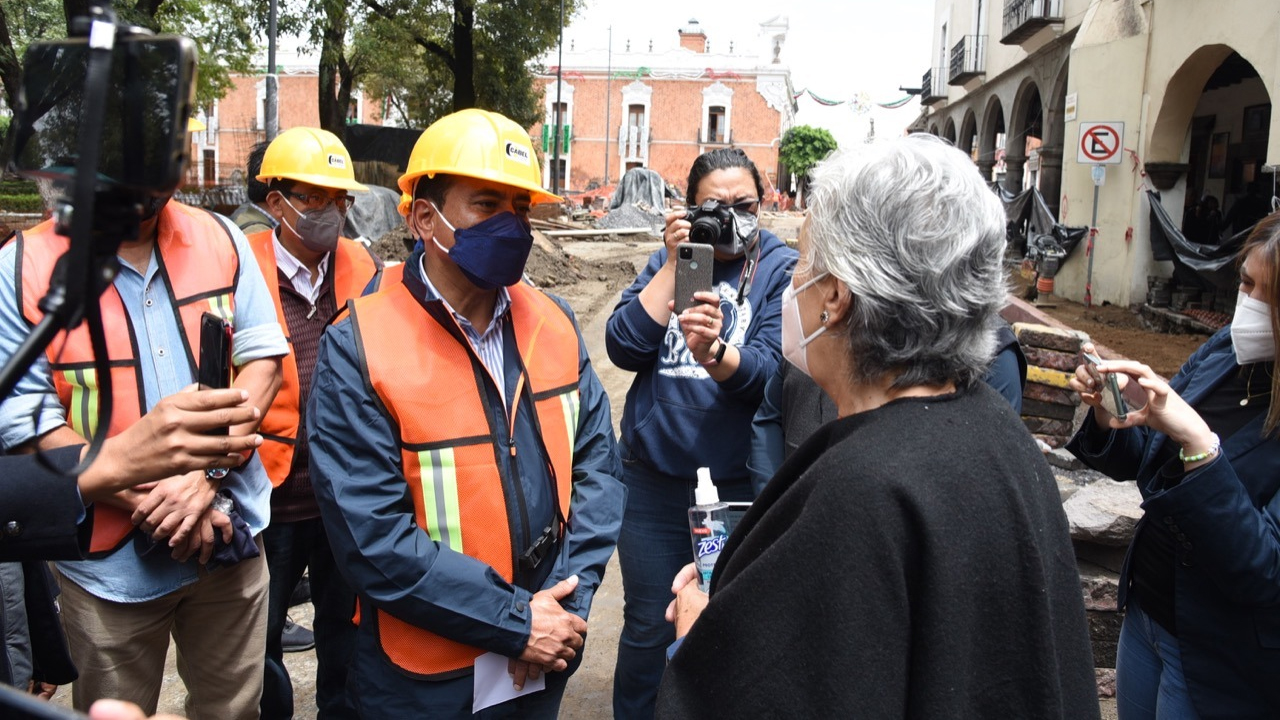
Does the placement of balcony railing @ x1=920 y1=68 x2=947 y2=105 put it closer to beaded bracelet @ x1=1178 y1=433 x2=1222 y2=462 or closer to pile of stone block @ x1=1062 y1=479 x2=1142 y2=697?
pile of stone block @ x1=1062 y1=479 x2=1142 y2=697

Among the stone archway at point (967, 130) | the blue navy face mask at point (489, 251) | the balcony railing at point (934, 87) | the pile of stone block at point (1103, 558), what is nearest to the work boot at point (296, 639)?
the blue navy face mask at point (489, 251)

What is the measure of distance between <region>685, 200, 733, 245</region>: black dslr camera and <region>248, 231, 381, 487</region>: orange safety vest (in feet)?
3.47

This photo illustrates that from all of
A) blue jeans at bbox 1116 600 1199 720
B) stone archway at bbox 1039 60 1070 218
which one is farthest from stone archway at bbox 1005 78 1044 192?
blue jeans at bbox 1116 600 1199 720

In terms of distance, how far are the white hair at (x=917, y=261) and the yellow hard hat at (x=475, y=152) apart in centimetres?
111

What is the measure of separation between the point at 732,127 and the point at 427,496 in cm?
5576

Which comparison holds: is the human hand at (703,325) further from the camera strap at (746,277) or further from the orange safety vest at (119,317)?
the orange safety vest at (119,317)

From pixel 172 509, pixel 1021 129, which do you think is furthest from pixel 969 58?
pixel 172 509

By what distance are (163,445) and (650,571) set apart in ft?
5.26

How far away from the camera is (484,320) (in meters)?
2.44

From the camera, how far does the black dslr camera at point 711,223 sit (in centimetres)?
291

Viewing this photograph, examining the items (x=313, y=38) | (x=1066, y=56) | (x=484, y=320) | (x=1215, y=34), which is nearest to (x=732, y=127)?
(x=1066, y=56)

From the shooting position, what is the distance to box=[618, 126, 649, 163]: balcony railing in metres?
56.1

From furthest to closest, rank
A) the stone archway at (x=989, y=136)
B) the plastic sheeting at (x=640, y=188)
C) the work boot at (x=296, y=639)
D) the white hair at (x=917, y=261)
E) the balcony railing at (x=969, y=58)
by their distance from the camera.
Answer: the plastic sheeting at (x=640, y=188) → the stone archway at (x=989, y=136) → the balcony railing at (x=969, y=58) → the work boot at (x=296, y=639) → the white hair at (x=917, y=261)

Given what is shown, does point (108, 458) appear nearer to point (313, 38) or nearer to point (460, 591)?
point (460, 591)
